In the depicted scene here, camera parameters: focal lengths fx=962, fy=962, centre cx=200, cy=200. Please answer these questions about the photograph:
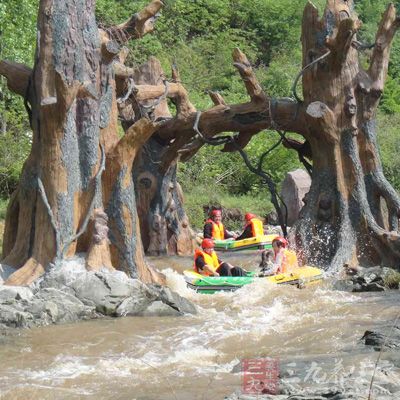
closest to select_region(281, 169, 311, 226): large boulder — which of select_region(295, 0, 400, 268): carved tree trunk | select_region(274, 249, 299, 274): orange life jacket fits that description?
select_region(295, 0, 400, 268): carved tree trunk

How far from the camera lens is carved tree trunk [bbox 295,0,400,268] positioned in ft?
49.9

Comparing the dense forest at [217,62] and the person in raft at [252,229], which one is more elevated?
the dense forest at [217,62]

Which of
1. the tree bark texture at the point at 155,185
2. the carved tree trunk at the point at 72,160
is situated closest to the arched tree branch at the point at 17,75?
the carved tree trunk at the point at 72,160

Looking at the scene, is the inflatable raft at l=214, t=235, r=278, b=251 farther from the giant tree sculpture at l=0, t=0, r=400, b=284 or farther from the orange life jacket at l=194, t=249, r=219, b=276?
the orange life jacket at l=194, t=249, r=219, b=276

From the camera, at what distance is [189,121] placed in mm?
16953

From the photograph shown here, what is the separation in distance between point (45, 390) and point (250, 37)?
32.0 meters

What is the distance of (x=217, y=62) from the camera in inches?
1380

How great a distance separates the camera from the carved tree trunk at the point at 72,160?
40.3 ft

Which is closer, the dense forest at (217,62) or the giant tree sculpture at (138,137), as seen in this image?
the giant tree sculpture at (138,137)

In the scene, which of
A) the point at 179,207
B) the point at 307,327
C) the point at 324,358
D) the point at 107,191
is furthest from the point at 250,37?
the point at 324,358

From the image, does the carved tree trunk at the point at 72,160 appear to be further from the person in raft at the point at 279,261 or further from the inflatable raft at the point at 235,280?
the person in raft at the point at 279,261

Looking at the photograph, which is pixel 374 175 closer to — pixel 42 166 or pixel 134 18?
pixel 134 18

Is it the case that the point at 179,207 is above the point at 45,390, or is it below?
above

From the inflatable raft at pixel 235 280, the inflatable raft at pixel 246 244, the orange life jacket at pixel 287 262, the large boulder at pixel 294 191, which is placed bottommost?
the inflatable raft at pixel 235 280
